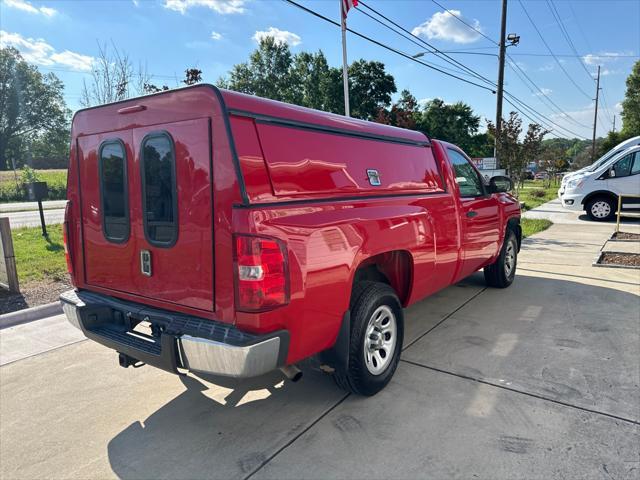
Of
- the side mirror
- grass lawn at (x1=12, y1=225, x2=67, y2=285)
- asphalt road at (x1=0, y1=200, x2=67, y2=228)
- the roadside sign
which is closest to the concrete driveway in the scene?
the roadside sign

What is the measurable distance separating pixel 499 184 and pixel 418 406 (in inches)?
137

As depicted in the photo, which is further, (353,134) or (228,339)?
(353,134)

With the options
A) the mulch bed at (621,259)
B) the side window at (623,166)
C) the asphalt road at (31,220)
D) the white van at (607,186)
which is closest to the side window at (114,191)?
the mulch bed at (621,259)

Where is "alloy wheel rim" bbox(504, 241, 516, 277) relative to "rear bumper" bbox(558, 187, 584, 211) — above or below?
below

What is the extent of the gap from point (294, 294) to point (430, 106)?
2109 inches

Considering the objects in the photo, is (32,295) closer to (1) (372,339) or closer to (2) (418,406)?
(1) (372,339)

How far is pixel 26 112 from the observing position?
64750 millimetres

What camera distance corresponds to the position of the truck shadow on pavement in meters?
2.60

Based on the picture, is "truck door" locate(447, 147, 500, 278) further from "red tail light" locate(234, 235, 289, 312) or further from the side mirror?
"red tail light" locate(234, 235, 289, 312)

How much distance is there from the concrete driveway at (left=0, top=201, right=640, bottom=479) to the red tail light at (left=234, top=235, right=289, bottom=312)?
3.09 feet

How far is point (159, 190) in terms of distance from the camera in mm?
2707

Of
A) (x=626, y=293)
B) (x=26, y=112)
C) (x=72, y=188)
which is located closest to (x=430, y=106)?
(x=626, y=293)

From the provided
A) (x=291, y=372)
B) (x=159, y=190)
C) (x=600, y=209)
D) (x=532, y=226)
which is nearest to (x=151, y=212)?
(x=159, y=190)

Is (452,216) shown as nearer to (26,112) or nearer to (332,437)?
(332,437)
